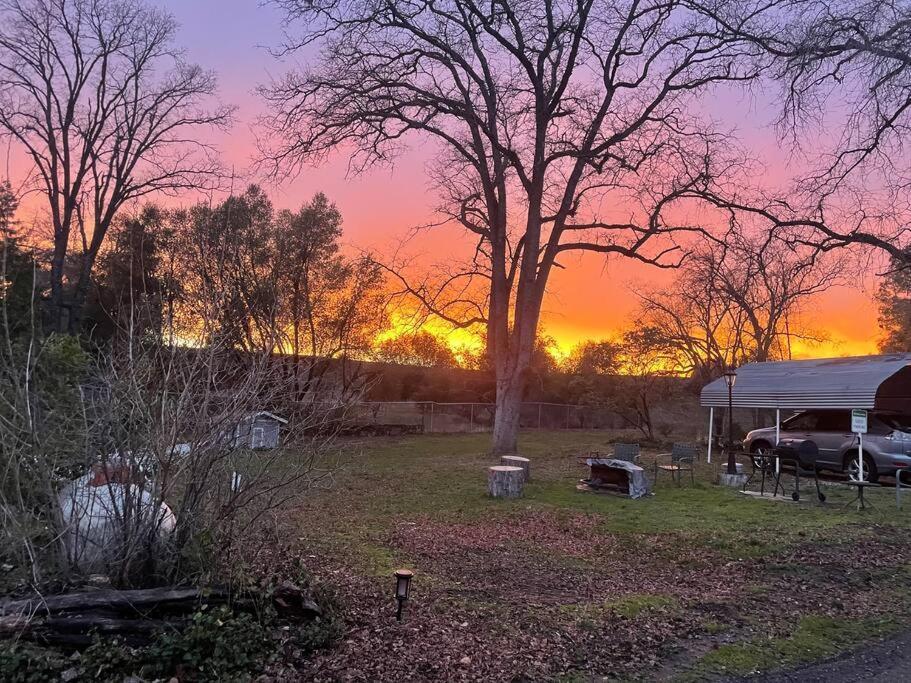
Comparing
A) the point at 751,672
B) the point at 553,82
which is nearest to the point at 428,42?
the point at 553,82

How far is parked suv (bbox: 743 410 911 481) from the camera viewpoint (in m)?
12.3

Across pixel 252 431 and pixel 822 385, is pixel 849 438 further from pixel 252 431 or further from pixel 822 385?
pixel 252 431

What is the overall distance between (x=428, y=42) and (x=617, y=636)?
16201 millimetres

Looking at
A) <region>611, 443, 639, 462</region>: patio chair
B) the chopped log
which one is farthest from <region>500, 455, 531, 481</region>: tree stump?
the chopped log

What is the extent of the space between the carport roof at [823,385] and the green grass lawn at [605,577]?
2.89 metres

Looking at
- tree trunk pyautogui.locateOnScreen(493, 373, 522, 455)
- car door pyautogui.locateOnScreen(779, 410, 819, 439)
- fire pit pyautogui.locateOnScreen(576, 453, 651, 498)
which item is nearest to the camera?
fire pit pyautogui.locateOnScreen(576, 453, 651, 498)

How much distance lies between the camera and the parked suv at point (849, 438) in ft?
40.4

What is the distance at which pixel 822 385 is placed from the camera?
44.8 feet

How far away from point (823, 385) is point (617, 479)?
5942 mm

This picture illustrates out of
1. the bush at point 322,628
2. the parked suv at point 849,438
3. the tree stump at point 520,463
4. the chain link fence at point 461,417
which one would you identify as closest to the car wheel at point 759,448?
the parked suv at point 849,438

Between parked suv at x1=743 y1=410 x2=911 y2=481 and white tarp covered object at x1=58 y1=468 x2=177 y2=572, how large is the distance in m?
13.6

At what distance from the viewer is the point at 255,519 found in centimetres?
430

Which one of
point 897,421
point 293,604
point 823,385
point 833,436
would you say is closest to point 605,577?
point 293,604

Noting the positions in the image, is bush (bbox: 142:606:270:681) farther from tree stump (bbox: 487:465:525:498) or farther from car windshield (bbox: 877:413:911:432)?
car windshield (bbox: 877:413:911:432)
